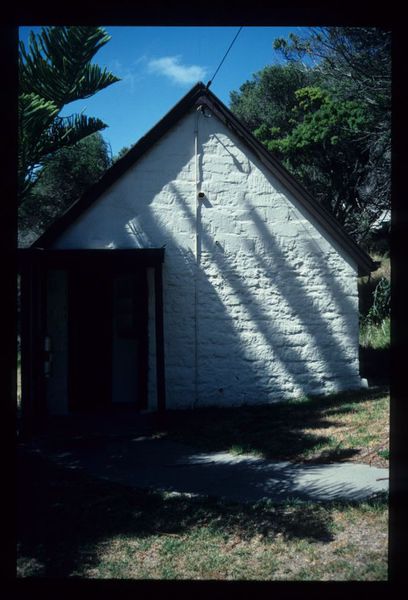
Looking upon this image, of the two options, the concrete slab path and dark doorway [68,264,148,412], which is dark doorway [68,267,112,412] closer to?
dark doorway [68,264,148,412]

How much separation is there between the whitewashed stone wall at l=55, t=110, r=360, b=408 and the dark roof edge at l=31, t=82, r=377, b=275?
0.44 feet

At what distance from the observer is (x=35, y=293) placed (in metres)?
8.25

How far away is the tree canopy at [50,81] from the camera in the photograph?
22.1 ft

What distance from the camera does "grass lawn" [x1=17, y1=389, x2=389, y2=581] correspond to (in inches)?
138

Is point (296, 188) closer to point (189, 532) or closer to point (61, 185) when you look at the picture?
point (189, 532)

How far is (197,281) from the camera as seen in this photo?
8.81 metres

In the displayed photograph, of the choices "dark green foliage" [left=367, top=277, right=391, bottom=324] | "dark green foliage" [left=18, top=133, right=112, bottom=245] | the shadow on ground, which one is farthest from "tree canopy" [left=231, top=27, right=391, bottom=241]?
the shadow on ground

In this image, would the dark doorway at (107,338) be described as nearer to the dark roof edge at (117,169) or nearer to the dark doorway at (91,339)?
the dark doorway at (91,339)

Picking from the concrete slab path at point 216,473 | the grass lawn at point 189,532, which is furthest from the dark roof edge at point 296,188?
the concrete slab path at point 216,473

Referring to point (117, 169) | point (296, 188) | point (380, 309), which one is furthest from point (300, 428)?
point (380, 309)

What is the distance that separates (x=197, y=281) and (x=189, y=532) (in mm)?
5182
